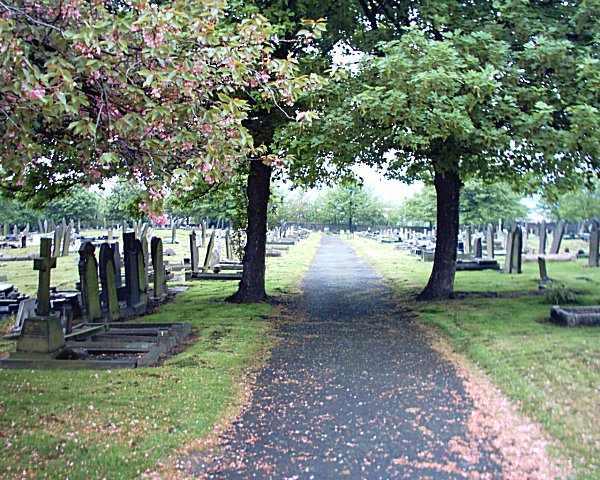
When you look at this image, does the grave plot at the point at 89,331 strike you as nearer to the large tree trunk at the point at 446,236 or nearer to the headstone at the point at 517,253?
the large tree trunk at the point at 446,236

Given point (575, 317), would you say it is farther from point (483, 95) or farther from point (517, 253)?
point (517, 253)

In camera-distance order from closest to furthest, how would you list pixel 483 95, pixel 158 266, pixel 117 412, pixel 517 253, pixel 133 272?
pixel 117 412 → pixel 483 95 → pixel 133 272 → pixel 158 266 → pixel 517 253

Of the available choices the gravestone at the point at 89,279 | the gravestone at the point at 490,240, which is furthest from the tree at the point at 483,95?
the gravestone at the point at 490,240

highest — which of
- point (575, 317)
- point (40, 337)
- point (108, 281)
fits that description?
point (108, 281)

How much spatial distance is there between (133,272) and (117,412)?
762cm

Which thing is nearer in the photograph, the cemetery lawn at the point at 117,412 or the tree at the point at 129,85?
the tree at the point at 129,85

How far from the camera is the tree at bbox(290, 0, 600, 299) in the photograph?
978 centimetres

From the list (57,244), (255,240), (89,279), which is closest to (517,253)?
(255,240)

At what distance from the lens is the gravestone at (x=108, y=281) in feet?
38.6

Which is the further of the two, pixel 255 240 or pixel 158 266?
pixel 158 266

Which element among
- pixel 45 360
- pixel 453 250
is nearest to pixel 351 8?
pixel 453 250

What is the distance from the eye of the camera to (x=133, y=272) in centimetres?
1348

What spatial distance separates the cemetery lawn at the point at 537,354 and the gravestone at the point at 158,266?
6.64 metres

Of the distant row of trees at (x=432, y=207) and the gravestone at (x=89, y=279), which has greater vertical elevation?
the distant row of trees at (x=432, y=207)
